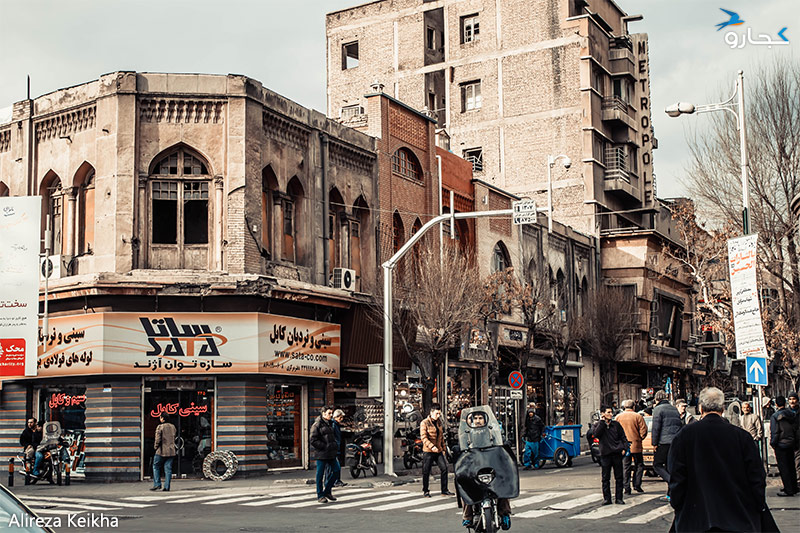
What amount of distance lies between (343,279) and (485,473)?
18.0 metres

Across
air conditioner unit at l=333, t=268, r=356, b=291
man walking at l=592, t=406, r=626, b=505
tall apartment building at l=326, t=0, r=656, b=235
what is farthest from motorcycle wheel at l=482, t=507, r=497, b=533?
tall apartment building at l=326, t=0, r=656, b=235

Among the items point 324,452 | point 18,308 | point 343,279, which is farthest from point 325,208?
point 324,452

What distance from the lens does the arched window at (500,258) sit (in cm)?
3919

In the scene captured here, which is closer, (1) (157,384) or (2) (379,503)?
(2) (379,503)

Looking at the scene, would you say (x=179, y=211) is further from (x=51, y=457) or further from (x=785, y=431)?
(x=785, y=431)

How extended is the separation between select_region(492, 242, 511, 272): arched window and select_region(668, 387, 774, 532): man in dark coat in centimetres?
3110

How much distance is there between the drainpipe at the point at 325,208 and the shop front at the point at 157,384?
3440 millimetres

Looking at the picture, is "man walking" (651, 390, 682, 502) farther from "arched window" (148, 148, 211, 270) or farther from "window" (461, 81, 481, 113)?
"window" (461, 81, 481, 113)

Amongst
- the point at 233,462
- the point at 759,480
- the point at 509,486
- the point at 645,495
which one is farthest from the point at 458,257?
the point at 759,480

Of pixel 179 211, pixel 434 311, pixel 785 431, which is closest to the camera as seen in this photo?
pixel 785 431

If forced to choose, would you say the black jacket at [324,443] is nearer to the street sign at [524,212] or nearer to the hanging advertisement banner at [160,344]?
the hanging advertisement banner at [160,344]

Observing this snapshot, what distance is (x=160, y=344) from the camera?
24297mm

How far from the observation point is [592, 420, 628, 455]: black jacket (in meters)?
16.5

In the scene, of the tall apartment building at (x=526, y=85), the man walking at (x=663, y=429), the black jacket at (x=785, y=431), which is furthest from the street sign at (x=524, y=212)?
the tall apartment building at (x=526, y=85)
